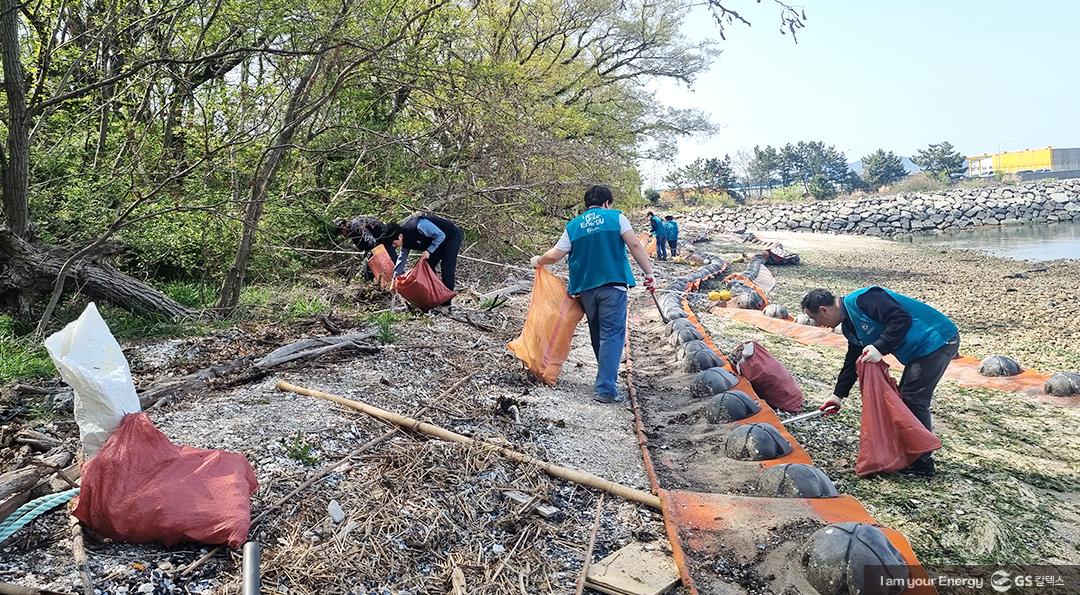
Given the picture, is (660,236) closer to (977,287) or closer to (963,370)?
(977,287)

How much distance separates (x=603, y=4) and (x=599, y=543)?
20195mm

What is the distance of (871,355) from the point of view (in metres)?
4.05

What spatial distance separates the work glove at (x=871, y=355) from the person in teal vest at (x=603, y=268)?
1.67m

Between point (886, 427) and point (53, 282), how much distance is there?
21.8ft

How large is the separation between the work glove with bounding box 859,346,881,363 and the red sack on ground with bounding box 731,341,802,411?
1434mm

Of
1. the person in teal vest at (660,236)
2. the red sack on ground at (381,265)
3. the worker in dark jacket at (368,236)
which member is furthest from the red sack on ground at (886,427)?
the person in teal vest at (660,236)

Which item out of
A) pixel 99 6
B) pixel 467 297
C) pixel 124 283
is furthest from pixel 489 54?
pixel 124 283

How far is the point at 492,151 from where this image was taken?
1196cm

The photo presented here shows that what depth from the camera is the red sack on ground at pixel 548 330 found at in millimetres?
5699

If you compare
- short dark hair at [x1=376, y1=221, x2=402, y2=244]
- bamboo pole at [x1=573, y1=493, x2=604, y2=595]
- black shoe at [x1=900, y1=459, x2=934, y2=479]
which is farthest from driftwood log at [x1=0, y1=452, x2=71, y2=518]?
short dark hair at [x1=376, y1=221, x2=402, y2=244]

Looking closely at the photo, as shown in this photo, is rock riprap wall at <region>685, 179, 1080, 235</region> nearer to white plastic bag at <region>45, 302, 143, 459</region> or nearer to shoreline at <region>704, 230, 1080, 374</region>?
shoreline at <region>704, 230, 1080, 374</region>

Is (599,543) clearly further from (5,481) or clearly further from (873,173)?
(873,173)

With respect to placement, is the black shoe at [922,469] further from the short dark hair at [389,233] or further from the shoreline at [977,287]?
the short dark hair at [389,233]

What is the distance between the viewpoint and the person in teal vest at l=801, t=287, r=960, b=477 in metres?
4.13
